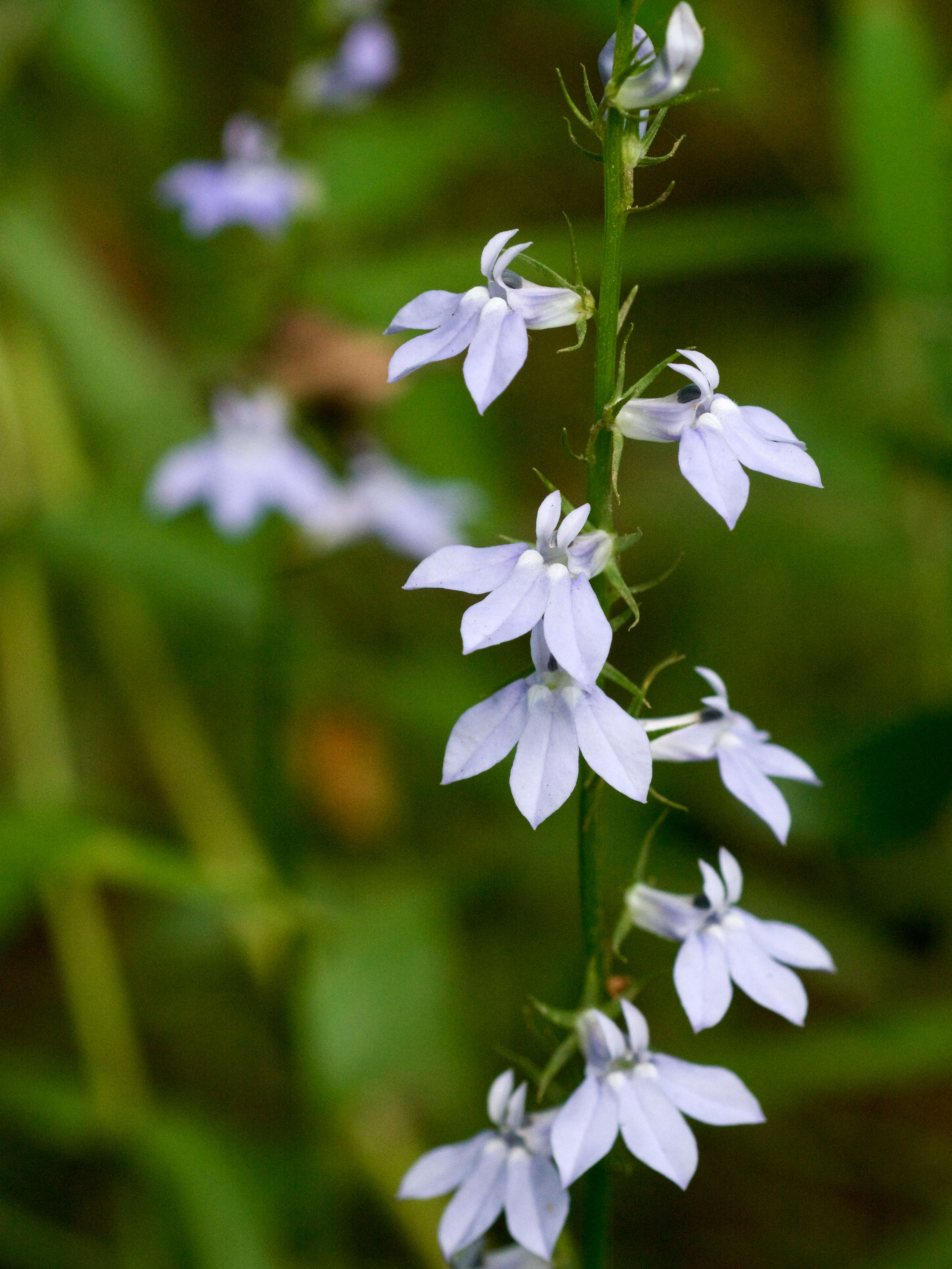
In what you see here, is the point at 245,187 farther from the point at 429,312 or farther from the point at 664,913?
the point at 664,913

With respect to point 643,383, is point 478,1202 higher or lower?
lower

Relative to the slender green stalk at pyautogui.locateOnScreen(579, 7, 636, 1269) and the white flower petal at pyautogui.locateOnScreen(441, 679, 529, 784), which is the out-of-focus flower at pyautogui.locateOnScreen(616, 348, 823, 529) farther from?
the white flower petal at pyautogui.locateOnScreen(441, 679, 529, 784)

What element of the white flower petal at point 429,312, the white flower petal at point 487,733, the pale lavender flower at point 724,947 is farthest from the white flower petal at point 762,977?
the white flower petal at point 429,312

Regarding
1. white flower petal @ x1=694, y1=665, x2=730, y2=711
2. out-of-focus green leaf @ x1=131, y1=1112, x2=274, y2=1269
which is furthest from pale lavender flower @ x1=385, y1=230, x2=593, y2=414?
out-of-focus green leaf @ x1=131, y1=1112, x2=274, y2=1269

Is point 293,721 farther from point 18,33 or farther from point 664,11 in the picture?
point 664,11

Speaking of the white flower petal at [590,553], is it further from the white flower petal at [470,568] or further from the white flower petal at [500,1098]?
the white flower petal at [500,1098]

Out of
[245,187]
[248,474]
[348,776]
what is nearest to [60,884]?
[348,776]

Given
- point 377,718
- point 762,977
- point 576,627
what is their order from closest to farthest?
point 576,627 → point 762,977 → point 377,718
